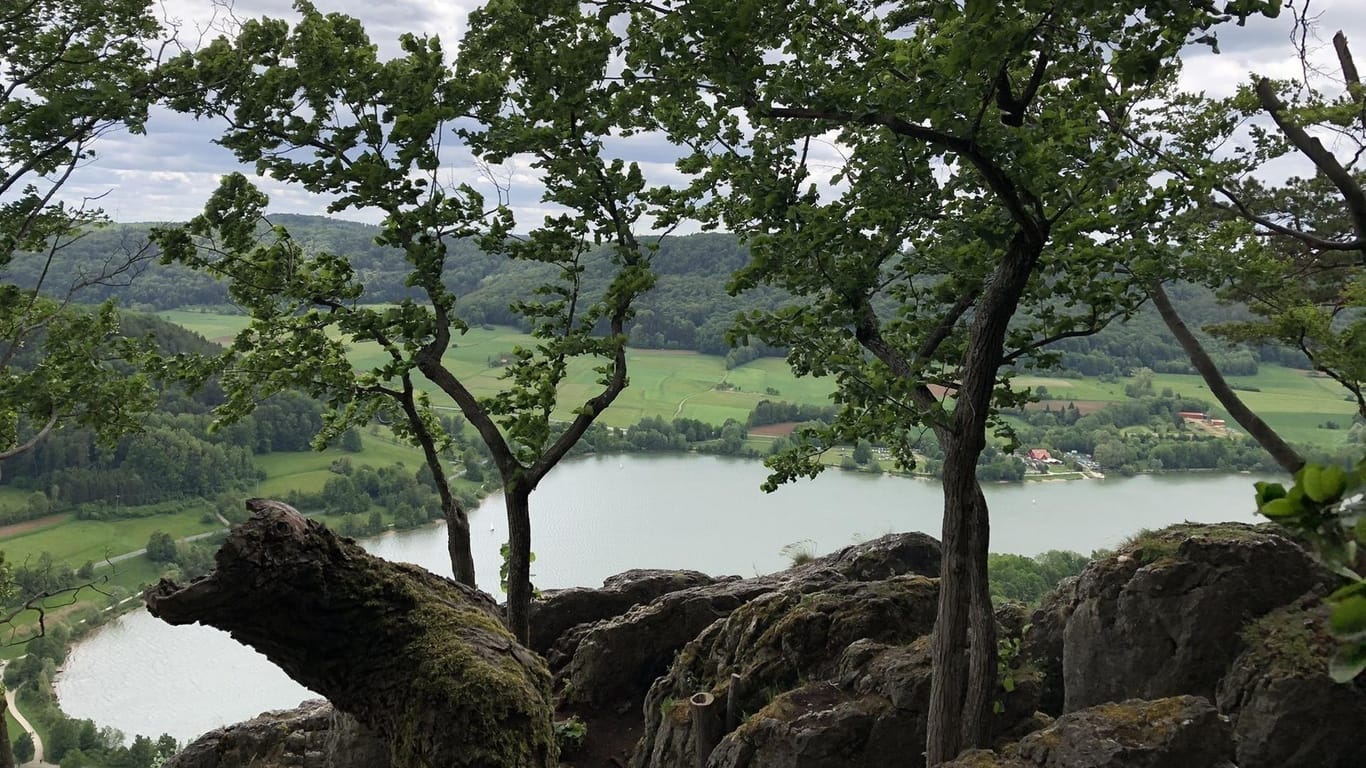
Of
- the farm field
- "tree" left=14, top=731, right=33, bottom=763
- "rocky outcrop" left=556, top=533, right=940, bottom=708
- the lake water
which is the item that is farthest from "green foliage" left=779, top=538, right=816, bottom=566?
the farm field

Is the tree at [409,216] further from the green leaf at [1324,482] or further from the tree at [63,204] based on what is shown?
the green leaf at [1324,482]

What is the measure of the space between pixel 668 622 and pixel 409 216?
5.61 metres

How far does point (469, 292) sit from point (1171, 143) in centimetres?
3571

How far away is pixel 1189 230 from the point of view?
7281 millimetres

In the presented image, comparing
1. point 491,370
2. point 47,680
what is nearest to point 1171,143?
point 491,370

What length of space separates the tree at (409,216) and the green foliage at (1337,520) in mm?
6329

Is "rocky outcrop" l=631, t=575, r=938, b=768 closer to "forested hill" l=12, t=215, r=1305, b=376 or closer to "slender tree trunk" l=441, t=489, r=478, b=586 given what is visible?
"slender tree trunk" l=441, t=489, r=478, b=586

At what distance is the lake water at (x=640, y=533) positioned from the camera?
104ft

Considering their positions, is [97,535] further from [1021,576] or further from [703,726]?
[703,726]

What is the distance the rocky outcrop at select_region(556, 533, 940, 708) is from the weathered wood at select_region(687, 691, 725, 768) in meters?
2.12

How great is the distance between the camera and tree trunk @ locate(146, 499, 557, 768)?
3.07 metres

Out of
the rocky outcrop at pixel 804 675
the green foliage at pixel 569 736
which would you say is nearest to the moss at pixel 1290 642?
the rocky outcrop at pixel 804 675

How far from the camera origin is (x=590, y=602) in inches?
457

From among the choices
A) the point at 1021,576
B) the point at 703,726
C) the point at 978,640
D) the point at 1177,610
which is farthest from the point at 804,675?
the point at 1021,576
